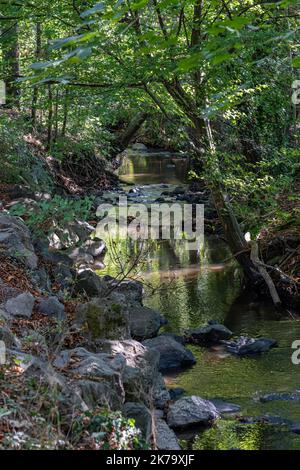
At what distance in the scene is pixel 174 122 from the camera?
11.4 meters

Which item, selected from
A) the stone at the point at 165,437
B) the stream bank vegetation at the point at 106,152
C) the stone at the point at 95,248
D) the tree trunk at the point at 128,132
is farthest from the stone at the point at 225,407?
the tree trunk at the point at 128,132

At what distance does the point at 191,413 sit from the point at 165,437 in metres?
0.83

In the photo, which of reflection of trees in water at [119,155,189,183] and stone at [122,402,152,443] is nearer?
stone at [122,402,152,443]

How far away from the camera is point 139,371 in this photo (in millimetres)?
5570

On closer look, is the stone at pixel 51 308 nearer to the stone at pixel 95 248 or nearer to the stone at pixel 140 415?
the stone at pixel 140 415

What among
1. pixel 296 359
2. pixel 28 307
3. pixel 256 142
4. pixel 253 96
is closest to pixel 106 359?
pixel 28 307

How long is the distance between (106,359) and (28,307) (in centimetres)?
121

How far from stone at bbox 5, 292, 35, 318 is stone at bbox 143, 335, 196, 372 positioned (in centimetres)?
206

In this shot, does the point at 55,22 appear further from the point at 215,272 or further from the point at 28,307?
the point at 28,307

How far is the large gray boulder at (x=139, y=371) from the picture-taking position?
5.32m

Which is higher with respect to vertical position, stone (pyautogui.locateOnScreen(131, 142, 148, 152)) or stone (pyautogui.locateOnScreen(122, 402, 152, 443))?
stone (pyautogui.locateOnScreen(131, 142, 148, 152))

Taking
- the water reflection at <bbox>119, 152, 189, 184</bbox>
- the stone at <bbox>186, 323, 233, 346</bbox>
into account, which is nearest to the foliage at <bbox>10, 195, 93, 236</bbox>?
the stone at <bbox>186, 323, 233, 346</bbox>

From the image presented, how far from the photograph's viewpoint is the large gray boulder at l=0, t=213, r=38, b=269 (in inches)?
303

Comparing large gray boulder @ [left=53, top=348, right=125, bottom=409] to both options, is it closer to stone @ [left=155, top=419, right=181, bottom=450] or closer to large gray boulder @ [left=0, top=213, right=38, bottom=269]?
stone @ [left=155, top=419, right=181, bottom=450]
